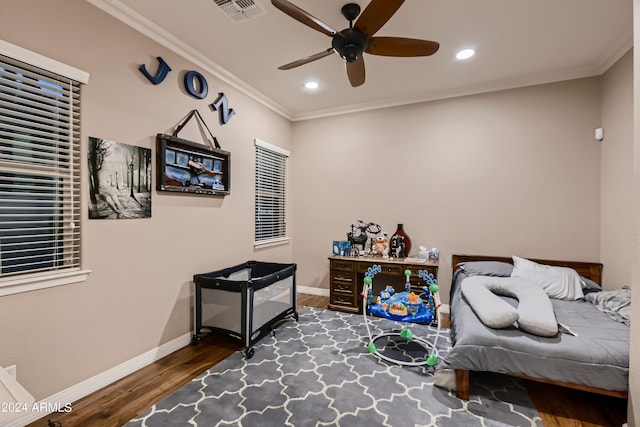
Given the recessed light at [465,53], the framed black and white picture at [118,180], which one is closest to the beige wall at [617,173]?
the recessed light at [465,53]

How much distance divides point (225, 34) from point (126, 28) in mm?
762

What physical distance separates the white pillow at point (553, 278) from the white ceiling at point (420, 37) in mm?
2130

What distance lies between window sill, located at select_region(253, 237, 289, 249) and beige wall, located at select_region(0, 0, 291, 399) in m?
0.66

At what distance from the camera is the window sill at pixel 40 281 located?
5.62 feet

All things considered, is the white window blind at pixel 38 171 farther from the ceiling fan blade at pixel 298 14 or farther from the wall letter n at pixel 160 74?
the ceiling fan blade at pixel 298 14

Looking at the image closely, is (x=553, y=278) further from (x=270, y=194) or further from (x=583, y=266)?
(x=270, y=194)

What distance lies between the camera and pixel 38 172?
73.1 inches

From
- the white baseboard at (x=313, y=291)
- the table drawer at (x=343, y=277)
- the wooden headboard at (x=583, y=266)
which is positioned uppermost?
the wooden headboard at (x=583, y=266)

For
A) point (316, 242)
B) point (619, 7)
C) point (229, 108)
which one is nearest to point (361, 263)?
point (316, 242)

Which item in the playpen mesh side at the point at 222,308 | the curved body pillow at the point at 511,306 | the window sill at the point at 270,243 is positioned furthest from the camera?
the window sill at the point at 270,243

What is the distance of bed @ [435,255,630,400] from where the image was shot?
1.78 m

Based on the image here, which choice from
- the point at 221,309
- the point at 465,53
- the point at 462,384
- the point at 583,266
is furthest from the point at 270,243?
the point at 583,266

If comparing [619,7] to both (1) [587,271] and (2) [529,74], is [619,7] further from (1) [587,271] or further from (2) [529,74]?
(1) [587,271]

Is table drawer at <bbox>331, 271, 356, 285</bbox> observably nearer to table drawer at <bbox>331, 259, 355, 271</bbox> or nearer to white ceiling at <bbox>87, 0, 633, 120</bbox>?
table drawer at <bbox>331, 259, 355, 271</bbox>
